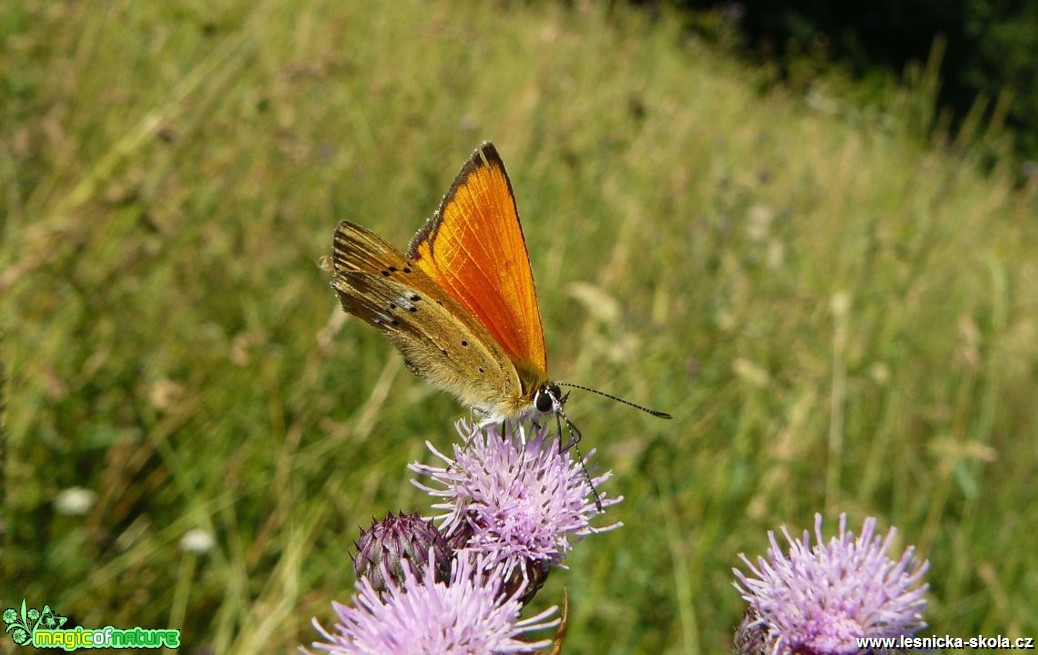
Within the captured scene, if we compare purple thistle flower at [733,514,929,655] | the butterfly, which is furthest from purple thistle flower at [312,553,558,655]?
the butterfly

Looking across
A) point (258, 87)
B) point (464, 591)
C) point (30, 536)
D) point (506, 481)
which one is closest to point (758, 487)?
point (506, 481)

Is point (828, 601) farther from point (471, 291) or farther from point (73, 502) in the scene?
point (73, 502)

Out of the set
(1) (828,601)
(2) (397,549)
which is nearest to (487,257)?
(2) (397,549)

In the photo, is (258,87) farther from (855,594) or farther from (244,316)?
(855,594)

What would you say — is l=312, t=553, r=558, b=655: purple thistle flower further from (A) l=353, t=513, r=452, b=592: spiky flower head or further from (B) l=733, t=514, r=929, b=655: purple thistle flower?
(B) l=733, t=514, r=929, b=655: purple thistle flower

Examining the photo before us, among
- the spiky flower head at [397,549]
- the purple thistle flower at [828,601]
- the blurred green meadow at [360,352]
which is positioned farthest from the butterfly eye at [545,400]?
the blurred green meadow at [360,352]

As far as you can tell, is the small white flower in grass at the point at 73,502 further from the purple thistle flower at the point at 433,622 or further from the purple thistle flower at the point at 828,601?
the purple thistle flower at the point at 828,601
